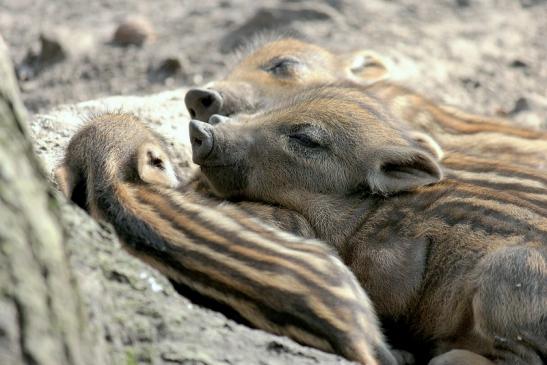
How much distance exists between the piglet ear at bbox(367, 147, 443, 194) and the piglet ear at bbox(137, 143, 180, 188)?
2.47 feet

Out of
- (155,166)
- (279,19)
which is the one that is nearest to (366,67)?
(279,19)

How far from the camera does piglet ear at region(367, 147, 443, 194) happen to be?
351 centimetres

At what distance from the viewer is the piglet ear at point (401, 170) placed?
3506 millimetres

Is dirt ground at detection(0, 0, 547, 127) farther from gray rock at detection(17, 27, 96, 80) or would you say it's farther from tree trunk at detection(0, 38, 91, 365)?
tree trunk at detection(0, 38, 91, 365)

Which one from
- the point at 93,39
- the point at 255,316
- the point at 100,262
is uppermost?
the point at 93,39

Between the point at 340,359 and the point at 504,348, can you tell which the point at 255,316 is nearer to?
the point at 340,359

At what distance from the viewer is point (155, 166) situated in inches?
138

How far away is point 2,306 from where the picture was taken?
1662 millimetres

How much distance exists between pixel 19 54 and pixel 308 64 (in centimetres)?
240

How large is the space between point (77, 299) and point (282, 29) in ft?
15.9

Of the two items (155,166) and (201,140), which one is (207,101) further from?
(155,166)

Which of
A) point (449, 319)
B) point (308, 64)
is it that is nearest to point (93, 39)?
point (308, 64)

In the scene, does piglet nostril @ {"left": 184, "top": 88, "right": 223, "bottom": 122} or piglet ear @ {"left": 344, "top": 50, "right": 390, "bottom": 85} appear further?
piglet ear @ {"left": 344, "top": 50, "right": 390, "bottom": 85}

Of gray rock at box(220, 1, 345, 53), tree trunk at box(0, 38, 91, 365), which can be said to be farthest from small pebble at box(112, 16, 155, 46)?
tree trunk at box(0, 38, 91, 365)
